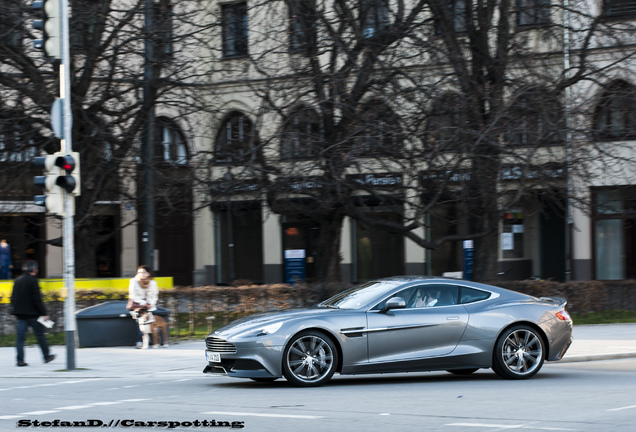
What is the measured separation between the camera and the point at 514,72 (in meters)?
22.2

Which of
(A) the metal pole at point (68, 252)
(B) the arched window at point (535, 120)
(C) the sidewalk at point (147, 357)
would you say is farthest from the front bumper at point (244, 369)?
(B) the arched window at point (535, 120)

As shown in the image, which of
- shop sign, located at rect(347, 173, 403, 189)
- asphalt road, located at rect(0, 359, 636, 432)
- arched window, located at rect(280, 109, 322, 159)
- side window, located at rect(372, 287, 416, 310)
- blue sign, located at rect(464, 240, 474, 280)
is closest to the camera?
asphalt road, located at rect(0, 359, 636, 432)

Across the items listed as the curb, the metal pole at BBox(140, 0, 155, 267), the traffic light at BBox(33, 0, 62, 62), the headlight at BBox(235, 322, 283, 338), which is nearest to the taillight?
the curb

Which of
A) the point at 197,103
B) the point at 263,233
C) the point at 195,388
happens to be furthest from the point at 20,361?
the point at 263,233

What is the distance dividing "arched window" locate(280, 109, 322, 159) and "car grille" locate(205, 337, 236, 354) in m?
8.49

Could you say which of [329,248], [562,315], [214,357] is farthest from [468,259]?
[214,357]

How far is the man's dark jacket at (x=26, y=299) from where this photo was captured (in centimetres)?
1512

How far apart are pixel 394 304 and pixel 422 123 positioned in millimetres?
9313

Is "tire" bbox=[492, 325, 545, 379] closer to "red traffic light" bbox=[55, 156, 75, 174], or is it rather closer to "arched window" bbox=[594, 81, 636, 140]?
"red traffic light" bbox=[55, 156, 75, 174]

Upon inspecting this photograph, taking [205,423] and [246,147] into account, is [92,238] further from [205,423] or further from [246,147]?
[205,423]

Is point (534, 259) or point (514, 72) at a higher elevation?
Result: point (514, 72)

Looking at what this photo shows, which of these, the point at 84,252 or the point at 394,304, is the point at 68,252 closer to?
the point at 394,304

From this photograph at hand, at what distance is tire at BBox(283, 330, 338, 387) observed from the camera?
11.2 meters

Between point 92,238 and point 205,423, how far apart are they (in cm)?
1506
